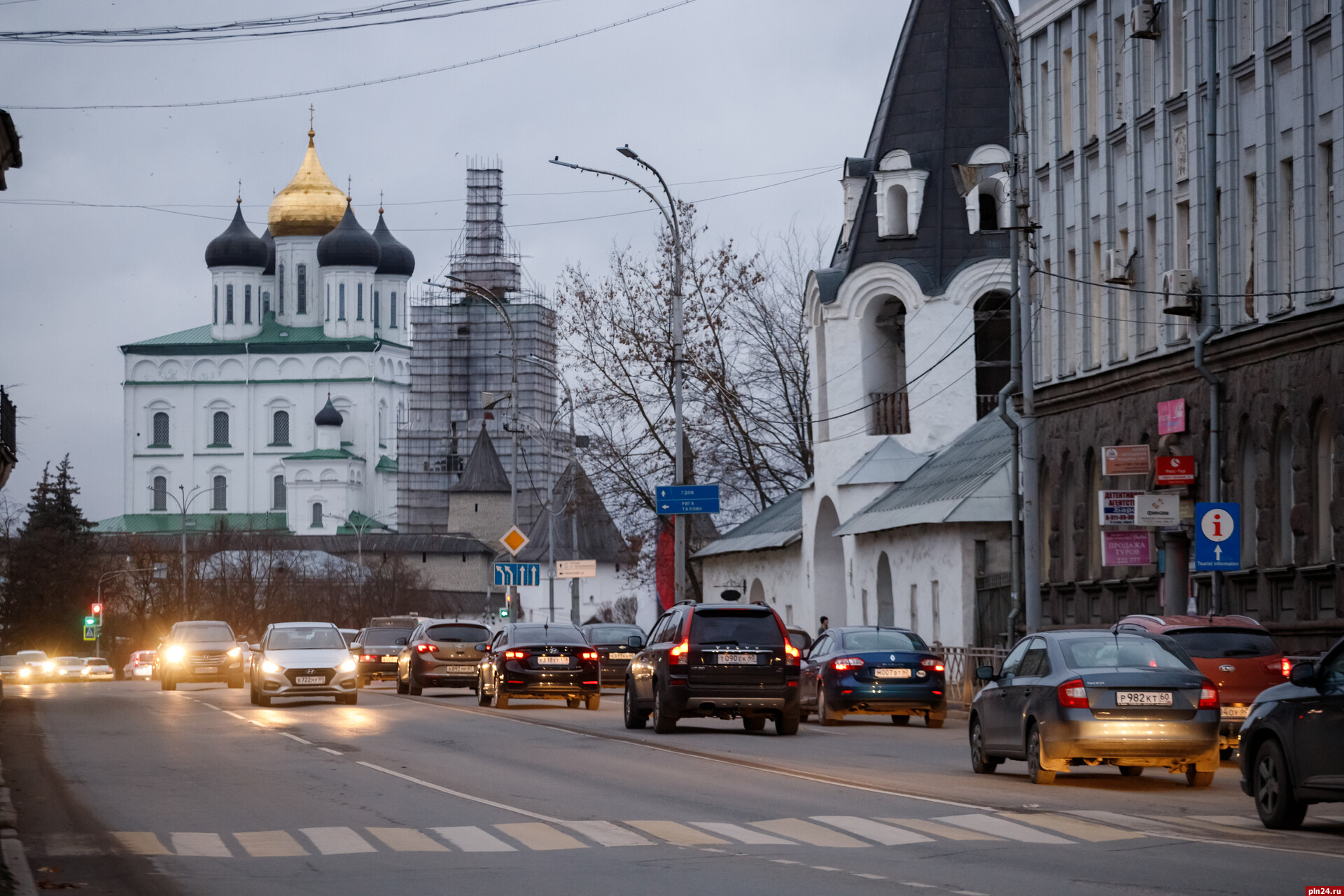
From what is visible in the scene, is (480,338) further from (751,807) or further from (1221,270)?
(751,807)

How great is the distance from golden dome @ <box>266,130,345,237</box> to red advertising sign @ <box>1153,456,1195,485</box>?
134421mm

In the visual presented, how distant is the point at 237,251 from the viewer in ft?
529

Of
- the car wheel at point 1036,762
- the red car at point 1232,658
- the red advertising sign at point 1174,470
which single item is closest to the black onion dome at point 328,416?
the red advertising sign at point 1174,470

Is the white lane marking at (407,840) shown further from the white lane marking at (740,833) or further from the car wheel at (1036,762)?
the car wheel at (1036,762)

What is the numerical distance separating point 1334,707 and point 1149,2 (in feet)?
70.9

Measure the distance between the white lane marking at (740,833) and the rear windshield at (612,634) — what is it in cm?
3058

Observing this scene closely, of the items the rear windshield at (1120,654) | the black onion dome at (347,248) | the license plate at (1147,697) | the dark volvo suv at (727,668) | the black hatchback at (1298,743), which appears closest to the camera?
the black hatchback at (1298,743)

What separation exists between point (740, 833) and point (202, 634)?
1386 inches

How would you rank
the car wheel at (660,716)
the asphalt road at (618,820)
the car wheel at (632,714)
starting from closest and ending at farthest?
the asphalt road at (618,820) < the car wheel at (660,716) < the car wheel at (632,714)

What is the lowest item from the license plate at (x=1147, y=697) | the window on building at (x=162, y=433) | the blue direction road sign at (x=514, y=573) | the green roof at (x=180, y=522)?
the license plate at (x=1147, y=697)

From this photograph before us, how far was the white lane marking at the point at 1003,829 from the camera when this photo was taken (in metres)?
12.8

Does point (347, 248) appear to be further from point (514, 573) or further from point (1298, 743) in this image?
point (1298, 743)

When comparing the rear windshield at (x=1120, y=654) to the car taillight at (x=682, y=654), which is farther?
the car taillight at (x=682, y=654)

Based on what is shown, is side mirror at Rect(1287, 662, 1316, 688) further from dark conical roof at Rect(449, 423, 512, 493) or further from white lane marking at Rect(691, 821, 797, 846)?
dark conical roof at Rect(449, 423, 512, 493)
